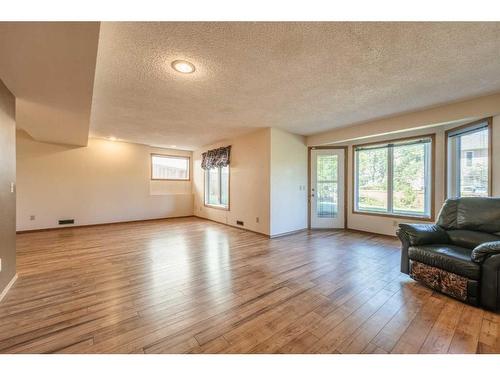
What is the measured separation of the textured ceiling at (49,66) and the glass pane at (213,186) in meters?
3.75

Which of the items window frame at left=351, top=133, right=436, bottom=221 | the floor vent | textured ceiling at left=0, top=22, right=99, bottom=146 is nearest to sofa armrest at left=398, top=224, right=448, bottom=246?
window frame at left=351, top=133, right=436, bottom=221

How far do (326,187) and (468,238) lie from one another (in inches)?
120

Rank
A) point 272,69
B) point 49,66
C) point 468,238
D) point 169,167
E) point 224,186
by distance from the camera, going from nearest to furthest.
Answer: point 49,66 → point 272,69 → point 468,238 → point 224,186 → point 169,167

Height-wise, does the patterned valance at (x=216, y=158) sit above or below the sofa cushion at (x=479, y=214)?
above

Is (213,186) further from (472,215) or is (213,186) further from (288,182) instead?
(472,215)

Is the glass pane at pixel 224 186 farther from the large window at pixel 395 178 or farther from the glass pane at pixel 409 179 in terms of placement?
the glass pane at pixel 409 179

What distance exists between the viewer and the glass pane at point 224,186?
5977 millimetres

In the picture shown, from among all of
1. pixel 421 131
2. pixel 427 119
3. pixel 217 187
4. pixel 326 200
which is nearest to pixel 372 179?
pixel 326 200

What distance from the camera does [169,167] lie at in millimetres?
7172

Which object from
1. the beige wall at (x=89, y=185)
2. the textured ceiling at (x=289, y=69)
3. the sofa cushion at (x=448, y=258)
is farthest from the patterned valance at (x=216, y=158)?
the sofa cushion at (x=448, y=258)

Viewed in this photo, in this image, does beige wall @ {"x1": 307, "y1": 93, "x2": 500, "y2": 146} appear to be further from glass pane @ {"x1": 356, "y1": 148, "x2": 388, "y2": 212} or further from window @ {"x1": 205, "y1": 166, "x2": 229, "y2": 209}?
window @ {"x1": 205, "y1": 166, "x2": 229, "y2": 209}

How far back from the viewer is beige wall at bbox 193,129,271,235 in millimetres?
4633
